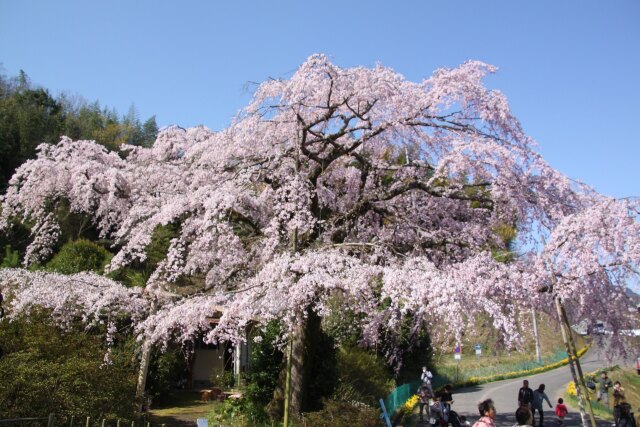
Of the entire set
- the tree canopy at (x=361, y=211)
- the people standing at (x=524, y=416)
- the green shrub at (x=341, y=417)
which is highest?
the tree canopy at (x=361, y=211)

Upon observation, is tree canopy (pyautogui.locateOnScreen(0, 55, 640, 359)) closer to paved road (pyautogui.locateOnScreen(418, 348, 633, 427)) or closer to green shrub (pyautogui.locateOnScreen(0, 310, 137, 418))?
green shrub (pyautogui.locateOnScreen(0, 310, 137, 418))

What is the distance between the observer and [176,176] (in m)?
12.2

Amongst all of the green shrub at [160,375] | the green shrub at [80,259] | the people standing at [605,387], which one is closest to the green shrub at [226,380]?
the green shrub at [160,375]

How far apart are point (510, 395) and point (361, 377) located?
933cm

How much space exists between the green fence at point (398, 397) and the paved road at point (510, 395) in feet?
2.88

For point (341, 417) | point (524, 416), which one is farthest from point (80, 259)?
point (524, 416)

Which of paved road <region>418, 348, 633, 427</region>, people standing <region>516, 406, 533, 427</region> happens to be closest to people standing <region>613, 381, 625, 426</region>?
paved road <region>418, 348, 633, 427</region>

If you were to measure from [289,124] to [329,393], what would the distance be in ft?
20.4

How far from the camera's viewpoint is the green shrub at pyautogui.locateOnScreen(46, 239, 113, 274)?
17.0 meters

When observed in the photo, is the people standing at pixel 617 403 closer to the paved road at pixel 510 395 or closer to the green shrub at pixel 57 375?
the paved road at pixel 510 395

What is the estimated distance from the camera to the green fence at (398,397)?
13289mm

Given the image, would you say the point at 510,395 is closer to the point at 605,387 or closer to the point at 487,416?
the point at 605,387

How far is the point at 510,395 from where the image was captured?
67.0ft

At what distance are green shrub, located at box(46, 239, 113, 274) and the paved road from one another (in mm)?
11894
